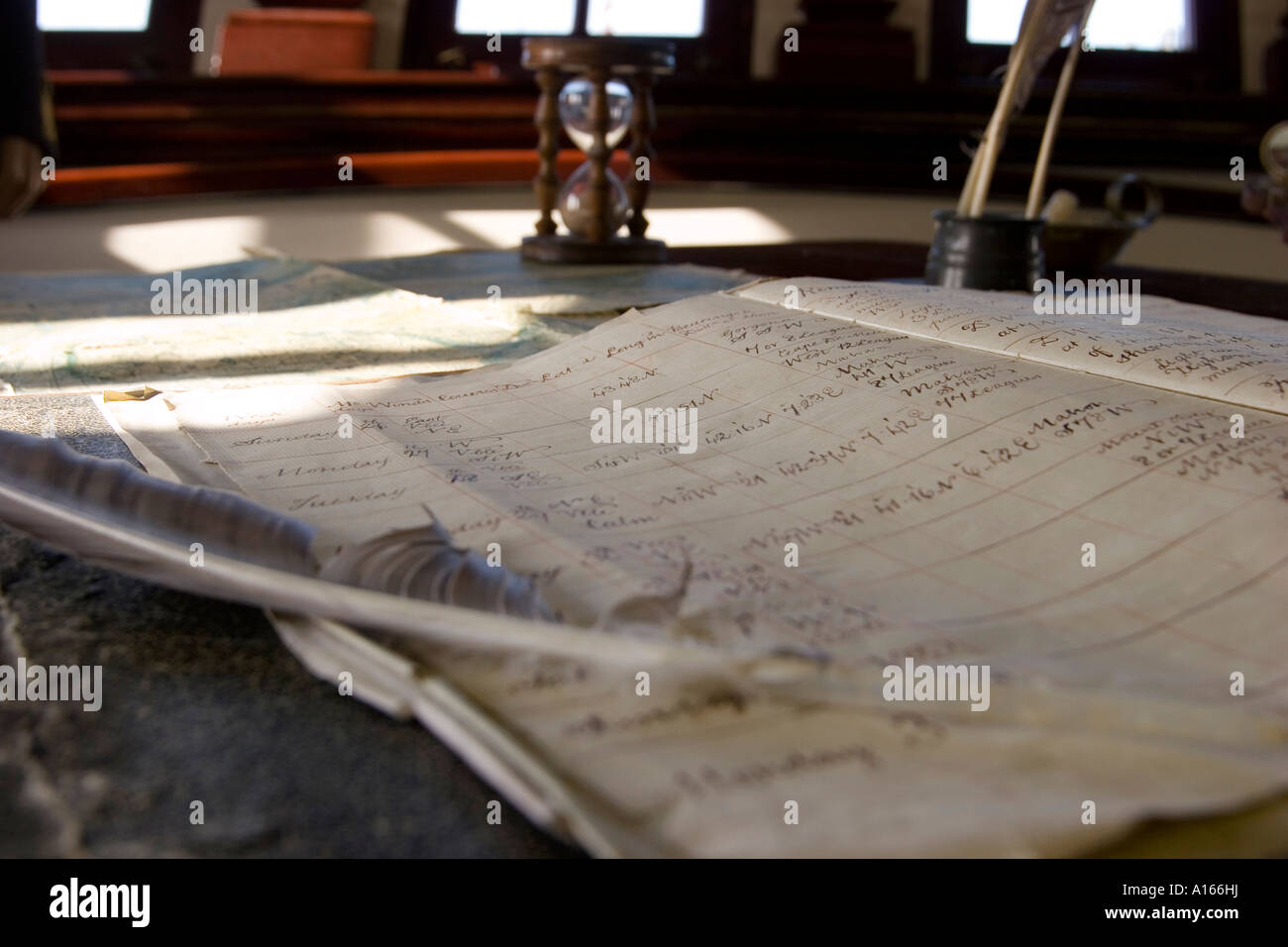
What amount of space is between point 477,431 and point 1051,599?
0.41 metres

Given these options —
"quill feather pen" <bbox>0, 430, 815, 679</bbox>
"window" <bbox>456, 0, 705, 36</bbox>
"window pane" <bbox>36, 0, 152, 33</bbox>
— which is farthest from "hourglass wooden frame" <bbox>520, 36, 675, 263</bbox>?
"window pane" <bbox>36, 0, 152, 33</bbox>

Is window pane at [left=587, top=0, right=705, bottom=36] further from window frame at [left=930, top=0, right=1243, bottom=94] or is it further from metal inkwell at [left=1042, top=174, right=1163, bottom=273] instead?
metal inkwell at [left=1042, top=174, right=1163, bottom=273]

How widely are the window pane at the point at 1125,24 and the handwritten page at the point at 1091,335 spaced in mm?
3343

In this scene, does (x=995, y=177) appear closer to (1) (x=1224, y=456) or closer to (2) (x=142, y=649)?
(1) (x=1224, y=456)

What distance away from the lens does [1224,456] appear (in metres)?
0.58

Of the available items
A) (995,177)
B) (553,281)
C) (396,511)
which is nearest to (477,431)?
(396,511)

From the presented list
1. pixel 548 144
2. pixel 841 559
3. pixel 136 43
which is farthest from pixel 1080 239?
pixel 136 43

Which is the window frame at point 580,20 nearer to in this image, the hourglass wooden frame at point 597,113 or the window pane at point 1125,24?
the window pane at point 1125,24

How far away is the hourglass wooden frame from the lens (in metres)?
1.86

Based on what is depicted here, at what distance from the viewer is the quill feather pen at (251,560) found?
0.40 meters

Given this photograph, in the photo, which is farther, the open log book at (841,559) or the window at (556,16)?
the window at (556,16)

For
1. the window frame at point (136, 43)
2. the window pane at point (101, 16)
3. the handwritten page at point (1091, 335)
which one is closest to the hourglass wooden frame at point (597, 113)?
the handwritten page at point (1091, 335)

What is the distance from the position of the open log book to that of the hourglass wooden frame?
3.19 ft

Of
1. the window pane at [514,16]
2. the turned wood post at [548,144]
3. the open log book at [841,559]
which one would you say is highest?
the window pane at [514,16]
